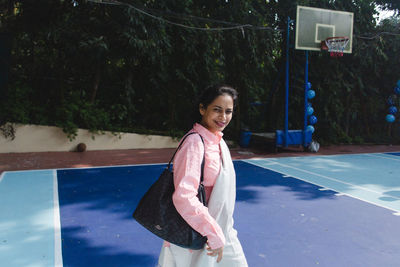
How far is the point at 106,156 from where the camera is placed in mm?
8695

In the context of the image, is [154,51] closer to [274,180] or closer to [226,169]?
[274,180]

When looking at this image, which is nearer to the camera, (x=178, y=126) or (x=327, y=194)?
(x=327, y=194)

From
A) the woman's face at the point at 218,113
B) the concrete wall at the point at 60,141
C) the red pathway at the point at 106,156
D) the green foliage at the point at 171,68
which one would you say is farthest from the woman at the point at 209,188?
the concrete wall at the point at 60,141

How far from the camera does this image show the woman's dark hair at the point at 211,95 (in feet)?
6.16

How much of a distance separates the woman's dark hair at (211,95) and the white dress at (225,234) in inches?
9.5

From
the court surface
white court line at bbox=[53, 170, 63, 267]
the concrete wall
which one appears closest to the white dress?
the court surface

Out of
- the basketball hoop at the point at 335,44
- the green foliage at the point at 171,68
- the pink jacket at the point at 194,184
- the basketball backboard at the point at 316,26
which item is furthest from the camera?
the basketball hoop at the point at 335,44

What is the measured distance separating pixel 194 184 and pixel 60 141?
8228 mm

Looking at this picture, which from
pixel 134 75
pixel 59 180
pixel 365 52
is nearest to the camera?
pixel 59 180

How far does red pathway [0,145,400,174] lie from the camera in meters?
7.47

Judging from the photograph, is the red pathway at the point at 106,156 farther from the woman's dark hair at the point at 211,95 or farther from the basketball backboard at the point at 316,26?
the woman's dark hair at the point at 211,95

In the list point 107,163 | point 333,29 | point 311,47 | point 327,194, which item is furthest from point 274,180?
point 333,29

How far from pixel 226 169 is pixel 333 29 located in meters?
9.22

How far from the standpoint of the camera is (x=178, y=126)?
36.7ft
